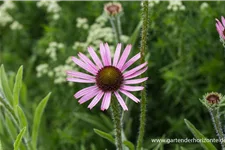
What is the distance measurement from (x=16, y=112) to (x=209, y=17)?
53.0 inches

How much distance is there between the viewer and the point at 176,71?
2.64 m

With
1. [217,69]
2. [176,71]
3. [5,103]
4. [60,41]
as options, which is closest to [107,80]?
[5,103]

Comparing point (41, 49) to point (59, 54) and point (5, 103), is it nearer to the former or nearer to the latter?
point (59, 54)

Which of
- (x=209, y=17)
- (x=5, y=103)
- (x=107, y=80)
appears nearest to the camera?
(x=107, y=80)

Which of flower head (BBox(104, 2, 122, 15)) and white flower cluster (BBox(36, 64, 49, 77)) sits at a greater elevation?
flower head (BBox(104, 2, 122, 15))

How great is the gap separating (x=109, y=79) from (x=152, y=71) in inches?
54.2

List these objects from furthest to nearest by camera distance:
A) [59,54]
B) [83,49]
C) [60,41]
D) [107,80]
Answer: [60,41]
[59,54]
[83,49]
[107,80]

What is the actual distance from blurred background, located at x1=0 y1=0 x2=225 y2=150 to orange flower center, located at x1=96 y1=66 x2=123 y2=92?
65 cm

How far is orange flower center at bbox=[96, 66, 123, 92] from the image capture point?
1683mm

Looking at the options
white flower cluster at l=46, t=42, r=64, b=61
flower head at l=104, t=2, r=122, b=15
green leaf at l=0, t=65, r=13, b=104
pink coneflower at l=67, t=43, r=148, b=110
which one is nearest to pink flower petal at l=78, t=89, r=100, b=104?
pink coneflower at l=67, t=43, r=148, b=110

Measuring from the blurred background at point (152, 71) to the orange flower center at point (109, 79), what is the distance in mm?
648

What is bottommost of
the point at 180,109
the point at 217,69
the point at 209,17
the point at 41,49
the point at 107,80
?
the point at 180,109

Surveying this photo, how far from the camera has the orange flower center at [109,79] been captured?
1.68 meters

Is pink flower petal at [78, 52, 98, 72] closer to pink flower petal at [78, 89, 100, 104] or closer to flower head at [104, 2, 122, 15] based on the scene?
pink flower petal at [78, 89, 100, 104]
